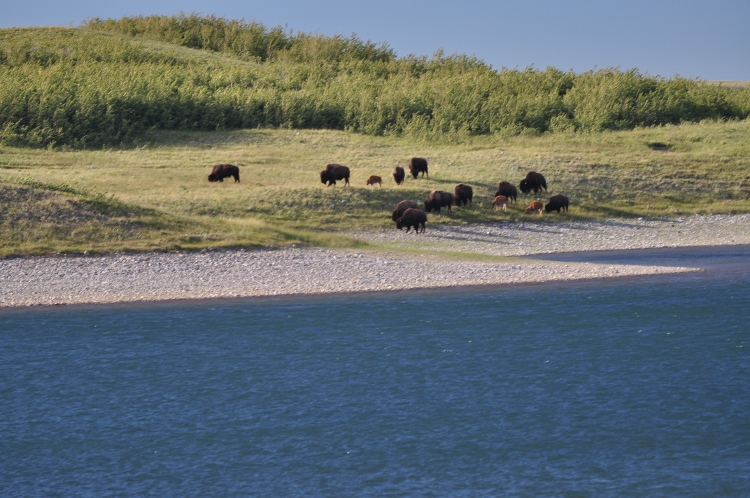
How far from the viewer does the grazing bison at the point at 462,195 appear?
114ft

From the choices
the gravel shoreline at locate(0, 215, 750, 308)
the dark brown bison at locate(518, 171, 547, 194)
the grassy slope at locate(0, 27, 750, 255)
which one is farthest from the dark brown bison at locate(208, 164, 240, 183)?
the dark brown bison at locate(518, 171, 547, 194)

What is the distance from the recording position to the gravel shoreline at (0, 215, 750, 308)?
984 inches

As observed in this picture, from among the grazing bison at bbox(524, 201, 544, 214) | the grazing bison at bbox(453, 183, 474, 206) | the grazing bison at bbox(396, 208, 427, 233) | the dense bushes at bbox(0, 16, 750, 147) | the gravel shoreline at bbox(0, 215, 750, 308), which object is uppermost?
the dense bushes at bbox(0, 16, 750, 147)

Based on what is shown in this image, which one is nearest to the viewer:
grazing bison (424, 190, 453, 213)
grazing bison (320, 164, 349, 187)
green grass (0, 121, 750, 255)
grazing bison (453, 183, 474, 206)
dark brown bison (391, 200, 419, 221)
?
green grass (0, 121, 750, 255)

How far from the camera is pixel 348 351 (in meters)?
20.6

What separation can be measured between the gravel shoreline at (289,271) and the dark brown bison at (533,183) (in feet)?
18.7

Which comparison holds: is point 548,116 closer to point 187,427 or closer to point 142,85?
point 142,85

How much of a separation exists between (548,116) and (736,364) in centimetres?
3767

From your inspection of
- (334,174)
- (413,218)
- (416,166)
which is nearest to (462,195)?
(413,218)

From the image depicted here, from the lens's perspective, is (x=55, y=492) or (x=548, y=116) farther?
(x=548, y=116)

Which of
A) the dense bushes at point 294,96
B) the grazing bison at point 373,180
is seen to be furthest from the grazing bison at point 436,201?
the dense bushes at point 294,96

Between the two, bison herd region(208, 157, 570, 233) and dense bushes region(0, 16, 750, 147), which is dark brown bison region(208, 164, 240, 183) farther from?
dense bushes region(0, 16, 750, 147)

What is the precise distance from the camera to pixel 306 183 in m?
38.1

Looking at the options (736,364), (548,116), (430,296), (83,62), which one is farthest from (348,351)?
(83,62)
